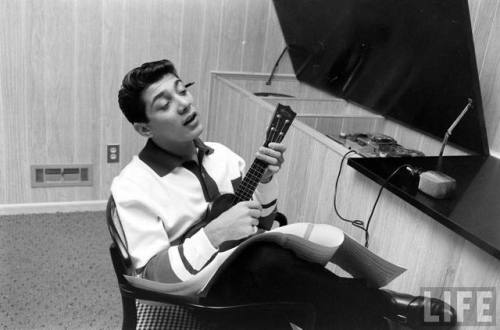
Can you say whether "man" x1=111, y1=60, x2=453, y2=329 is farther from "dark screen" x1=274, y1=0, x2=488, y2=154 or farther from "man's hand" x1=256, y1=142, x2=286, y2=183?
"dark screen" x1=274, y1=0, x2=488, y2=154

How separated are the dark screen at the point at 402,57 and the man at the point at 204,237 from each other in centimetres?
60

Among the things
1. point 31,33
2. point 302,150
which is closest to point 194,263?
point 302,150

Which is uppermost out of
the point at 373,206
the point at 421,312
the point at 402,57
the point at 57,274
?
the point at 402,57

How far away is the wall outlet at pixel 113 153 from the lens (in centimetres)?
265

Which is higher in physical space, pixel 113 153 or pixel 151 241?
pixel 151 241

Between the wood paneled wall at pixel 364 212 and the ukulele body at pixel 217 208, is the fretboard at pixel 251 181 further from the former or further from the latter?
the wood paneled wall at pixel 364 212

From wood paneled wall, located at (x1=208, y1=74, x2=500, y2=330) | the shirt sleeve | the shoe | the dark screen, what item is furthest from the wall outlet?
the shoe

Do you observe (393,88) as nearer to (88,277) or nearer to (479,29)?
(479,29)

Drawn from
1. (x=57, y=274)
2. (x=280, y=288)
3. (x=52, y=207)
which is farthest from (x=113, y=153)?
(x=280, y=288)

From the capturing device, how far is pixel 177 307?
1025 millimetres

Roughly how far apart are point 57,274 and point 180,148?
1124 millimetres

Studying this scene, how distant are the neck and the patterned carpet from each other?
0.86 m

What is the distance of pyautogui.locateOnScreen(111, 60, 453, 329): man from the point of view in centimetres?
100

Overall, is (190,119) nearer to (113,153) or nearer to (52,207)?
(113,153)
